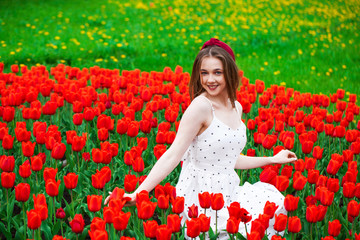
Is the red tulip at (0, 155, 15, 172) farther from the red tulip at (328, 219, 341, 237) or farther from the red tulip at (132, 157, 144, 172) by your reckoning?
the red tulip at (328, 219, 341, 237)

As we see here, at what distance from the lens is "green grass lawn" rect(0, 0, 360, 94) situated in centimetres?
881

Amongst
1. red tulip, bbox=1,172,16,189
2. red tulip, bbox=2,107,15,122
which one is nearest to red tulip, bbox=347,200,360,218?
red tulip, bbox=1,172,16,189

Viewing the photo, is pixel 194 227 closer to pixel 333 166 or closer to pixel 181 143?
pixel 181 143

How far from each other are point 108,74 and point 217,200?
4.05 meters

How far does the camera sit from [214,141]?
10.0 feet

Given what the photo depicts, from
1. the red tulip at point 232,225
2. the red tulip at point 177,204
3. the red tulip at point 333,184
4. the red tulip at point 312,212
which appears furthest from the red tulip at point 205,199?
the red tulip at point 333,184

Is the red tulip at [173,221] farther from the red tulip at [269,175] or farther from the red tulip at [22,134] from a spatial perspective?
the red tulip at [22,134]

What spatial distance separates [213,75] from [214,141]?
450 mm

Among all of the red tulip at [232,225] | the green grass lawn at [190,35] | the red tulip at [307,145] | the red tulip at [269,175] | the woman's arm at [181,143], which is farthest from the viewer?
the green grass lawn at [190,35]

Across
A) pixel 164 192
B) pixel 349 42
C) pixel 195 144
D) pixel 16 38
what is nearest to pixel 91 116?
pixel 195 144

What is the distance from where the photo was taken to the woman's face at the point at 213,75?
304cm

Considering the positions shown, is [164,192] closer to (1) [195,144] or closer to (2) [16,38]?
(1) [195,144]

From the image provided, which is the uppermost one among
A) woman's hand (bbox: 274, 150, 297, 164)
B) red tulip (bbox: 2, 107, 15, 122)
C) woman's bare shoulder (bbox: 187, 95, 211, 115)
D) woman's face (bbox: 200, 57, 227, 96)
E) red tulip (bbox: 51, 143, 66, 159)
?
A: woman's face (bbox: 200, 57, 227, 96)

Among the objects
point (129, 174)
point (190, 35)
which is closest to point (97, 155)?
point (129, 174)
